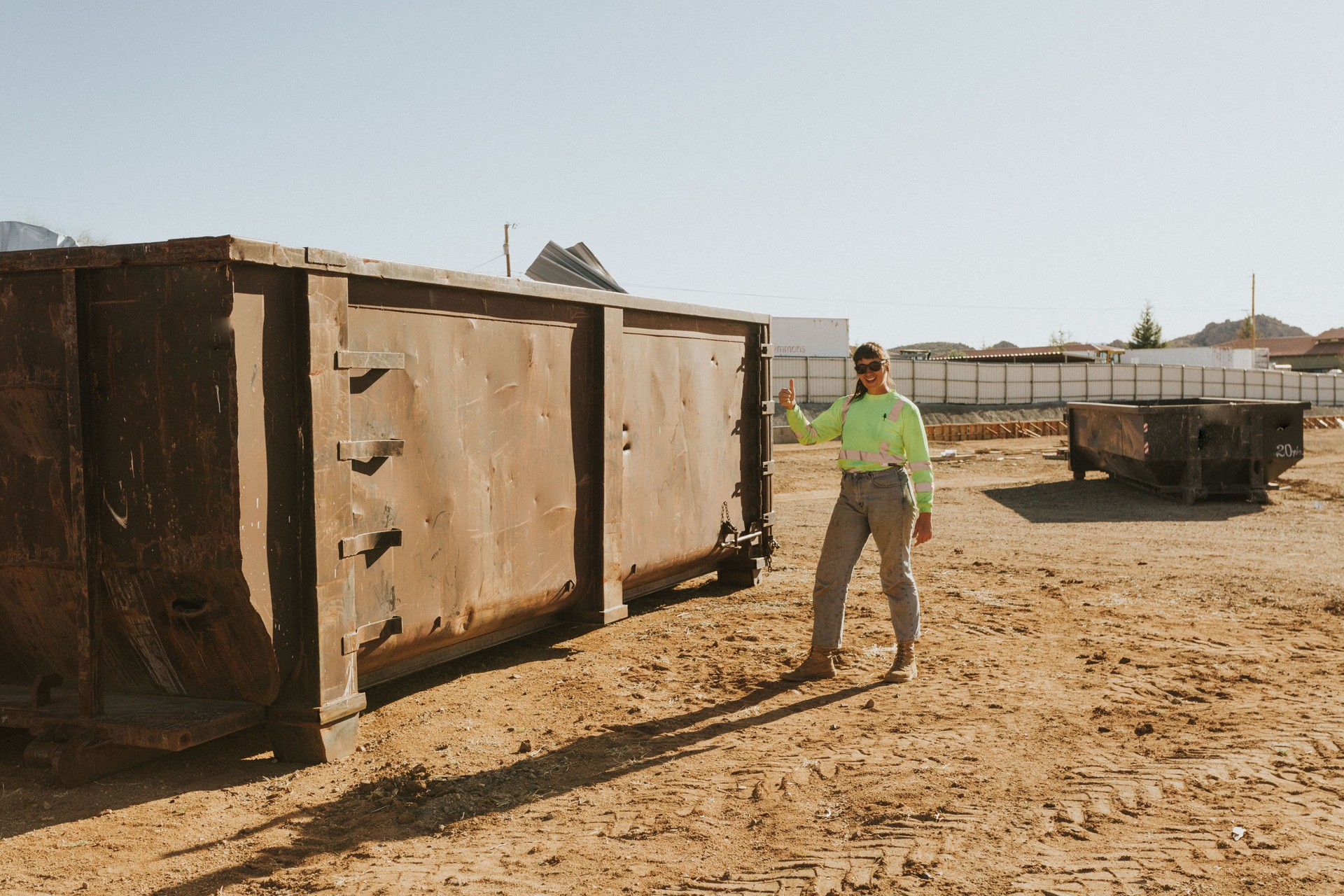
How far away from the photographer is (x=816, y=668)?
6141mm

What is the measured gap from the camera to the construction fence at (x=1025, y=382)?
36031 mm

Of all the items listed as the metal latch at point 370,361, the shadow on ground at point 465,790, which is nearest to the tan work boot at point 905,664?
the shadow on ground at point 465,790

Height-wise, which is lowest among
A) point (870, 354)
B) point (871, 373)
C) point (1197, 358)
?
point (871, 373)

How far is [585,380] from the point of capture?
21.6 ft

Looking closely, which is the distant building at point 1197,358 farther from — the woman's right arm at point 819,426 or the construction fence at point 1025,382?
the woman's right arm at point 819,426

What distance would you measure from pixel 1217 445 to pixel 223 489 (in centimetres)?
1365

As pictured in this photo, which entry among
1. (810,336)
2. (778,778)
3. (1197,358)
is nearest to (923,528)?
(778,778)

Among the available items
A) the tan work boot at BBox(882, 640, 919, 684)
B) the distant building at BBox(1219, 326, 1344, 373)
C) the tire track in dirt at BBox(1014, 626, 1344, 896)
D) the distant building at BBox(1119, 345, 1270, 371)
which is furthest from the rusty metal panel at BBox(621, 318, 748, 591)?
the distant building at BBox(1219, 326, 1344, 373)

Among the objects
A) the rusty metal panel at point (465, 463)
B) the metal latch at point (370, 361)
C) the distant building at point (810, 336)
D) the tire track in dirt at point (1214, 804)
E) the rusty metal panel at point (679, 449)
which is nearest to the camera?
the tire track in dirt at point (1214, 804)

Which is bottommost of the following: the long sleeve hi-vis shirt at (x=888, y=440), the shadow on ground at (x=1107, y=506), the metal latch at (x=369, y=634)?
the shadow on ground at (x=1107, y=506)

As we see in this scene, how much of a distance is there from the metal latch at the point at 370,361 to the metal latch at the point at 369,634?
115 cm

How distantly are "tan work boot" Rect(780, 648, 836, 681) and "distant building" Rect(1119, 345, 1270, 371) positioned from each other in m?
67.2

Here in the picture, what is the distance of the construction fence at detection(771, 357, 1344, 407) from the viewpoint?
36.0 meters

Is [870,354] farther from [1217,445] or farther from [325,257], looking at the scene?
[1217,445]
